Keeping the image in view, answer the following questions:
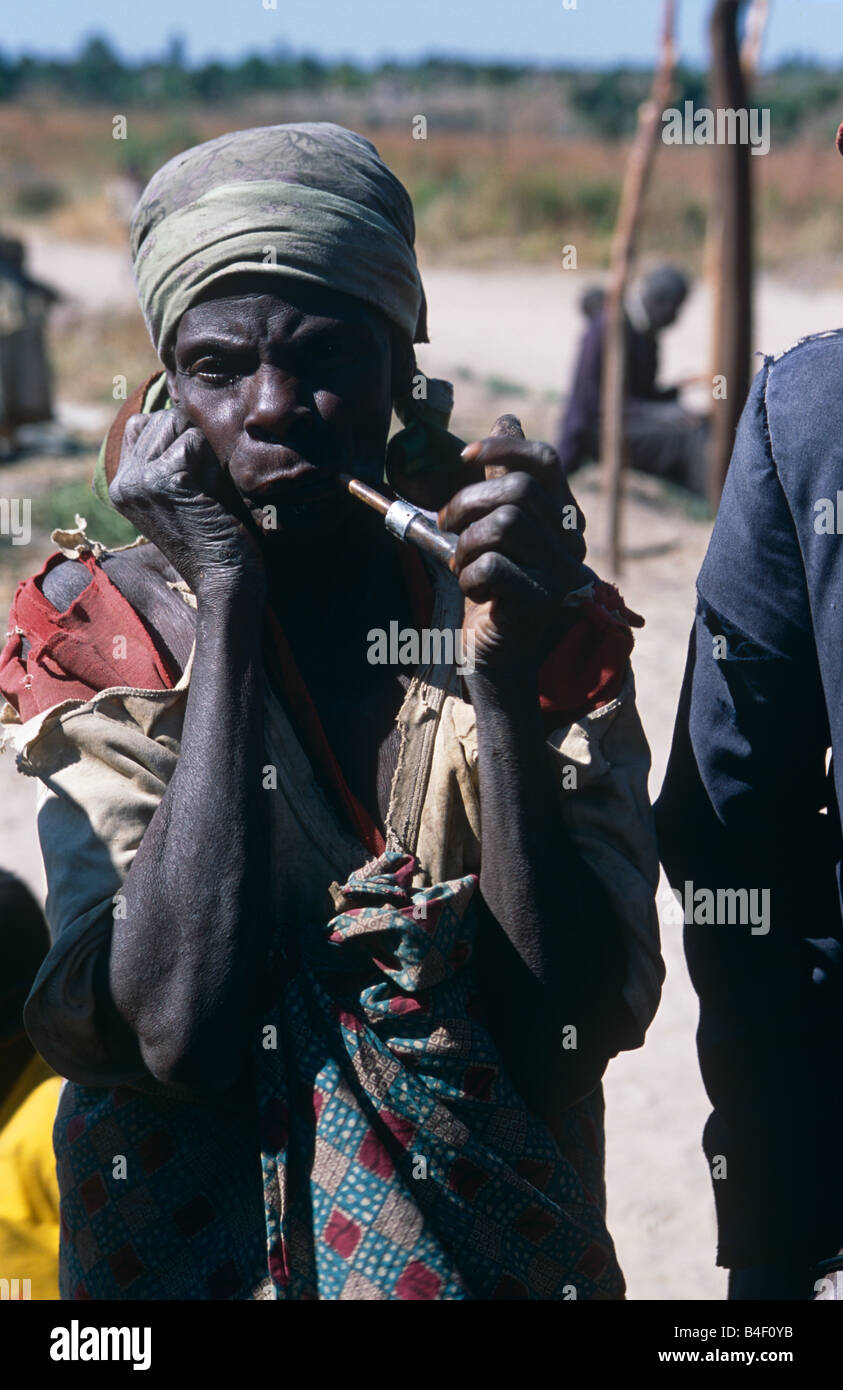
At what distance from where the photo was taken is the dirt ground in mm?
3375

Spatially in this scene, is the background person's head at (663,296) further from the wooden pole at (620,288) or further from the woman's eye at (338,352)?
the woman's eye at (338,352)

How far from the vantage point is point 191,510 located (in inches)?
71.5

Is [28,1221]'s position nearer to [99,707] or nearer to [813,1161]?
[99,707]

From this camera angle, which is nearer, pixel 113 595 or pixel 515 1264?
pixel 515 1264

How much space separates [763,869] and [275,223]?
105 centimetres

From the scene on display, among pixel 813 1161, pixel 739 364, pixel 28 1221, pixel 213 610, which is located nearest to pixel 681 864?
pixel 813 1161

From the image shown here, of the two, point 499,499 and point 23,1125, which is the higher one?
point 499,499

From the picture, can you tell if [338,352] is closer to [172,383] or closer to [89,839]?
[172,383]

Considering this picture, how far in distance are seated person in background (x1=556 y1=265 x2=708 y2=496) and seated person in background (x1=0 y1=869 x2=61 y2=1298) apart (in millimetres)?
8697

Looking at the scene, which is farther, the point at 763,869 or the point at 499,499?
the point at 763,869

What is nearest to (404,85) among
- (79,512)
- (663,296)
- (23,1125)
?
(663,296)

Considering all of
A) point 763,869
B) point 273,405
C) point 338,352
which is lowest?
point 763,869

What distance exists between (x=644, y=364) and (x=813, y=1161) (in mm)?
10350
